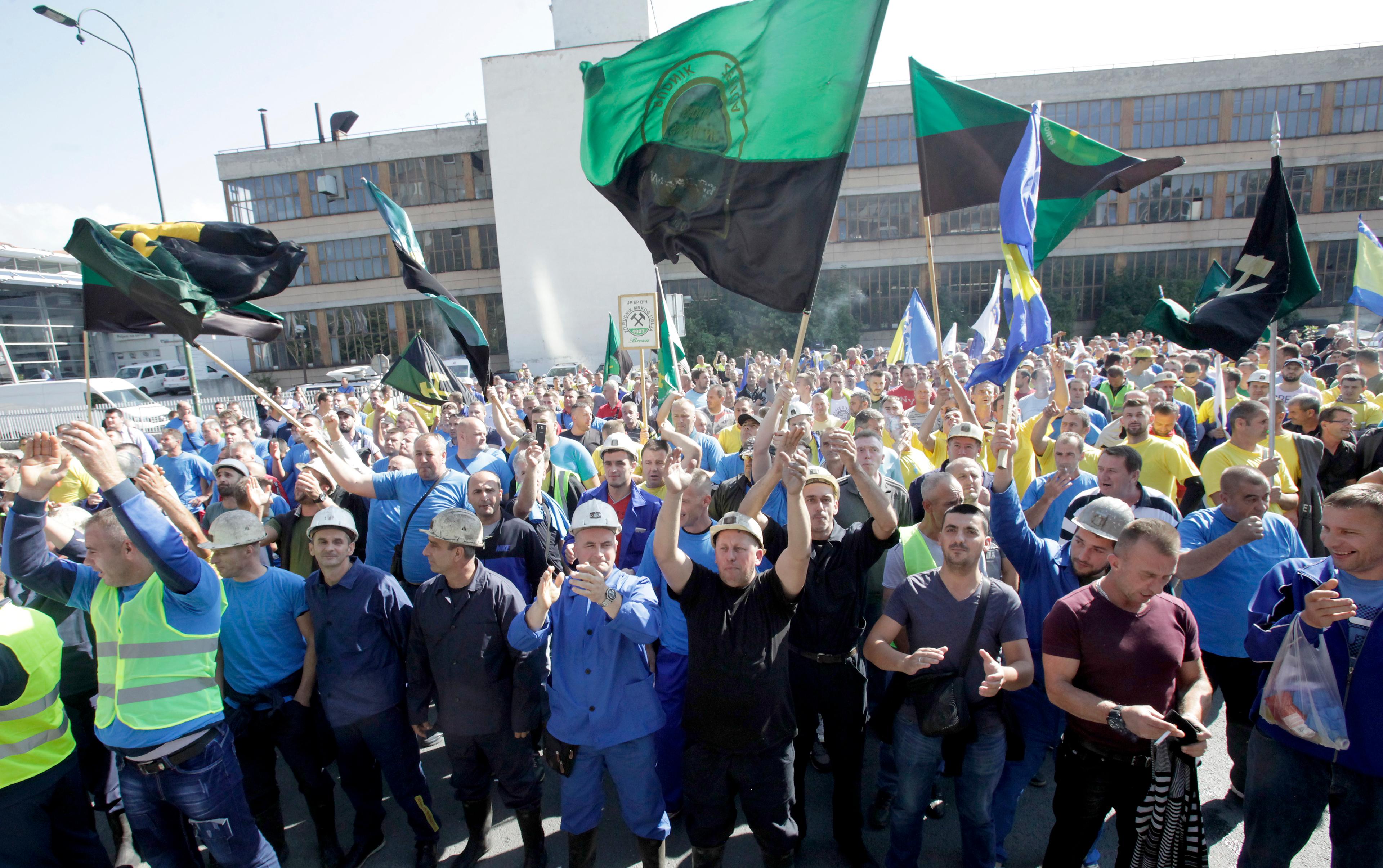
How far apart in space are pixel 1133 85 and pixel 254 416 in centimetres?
3976

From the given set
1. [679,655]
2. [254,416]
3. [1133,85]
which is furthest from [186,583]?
[1133,85]

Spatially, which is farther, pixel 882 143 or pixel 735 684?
pixel 882 143

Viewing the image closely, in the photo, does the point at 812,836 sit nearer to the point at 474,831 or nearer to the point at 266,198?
the point at 474,831

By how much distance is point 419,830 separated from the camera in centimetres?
393

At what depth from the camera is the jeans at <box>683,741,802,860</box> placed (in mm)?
3350

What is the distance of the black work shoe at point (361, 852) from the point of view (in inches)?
156

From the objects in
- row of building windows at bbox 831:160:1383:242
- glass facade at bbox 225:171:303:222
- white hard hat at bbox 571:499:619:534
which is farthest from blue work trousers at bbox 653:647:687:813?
glass facade at bbox 225:171:303:222

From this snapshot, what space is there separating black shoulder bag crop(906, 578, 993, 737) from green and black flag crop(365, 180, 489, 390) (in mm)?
4608

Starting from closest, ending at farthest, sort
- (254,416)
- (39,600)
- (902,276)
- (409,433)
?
(39,600) < (409,433) < (254,416) < (902,276)

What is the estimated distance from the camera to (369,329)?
128ft

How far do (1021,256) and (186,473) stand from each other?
28.4 feet

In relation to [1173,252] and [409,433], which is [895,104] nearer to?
[1173,252]

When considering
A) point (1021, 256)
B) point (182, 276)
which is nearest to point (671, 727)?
point (1021, 256)

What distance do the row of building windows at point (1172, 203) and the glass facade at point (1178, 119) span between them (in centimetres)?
179
